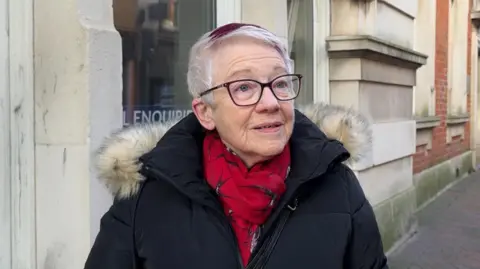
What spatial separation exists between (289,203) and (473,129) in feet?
46.4

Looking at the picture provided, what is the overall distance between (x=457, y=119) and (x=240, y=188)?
37.8ft

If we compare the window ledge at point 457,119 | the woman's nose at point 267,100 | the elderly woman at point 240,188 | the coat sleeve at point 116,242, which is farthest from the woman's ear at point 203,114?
the window ledge at point 457,119

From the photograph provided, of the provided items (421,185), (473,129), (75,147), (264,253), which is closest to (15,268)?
(75,147)

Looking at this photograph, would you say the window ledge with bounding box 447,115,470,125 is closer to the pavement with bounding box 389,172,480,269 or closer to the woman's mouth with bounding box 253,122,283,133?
the pavement with bounding box 389,172,480,269

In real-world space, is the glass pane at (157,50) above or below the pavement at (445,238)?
above

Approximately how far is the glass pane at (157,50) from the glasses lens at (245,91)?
2.09 metres

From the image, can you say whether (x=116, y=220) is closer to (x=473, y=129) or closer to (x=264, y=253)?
(x=264, y=253)

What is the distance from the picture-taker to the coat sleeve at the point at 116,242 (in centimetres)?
200

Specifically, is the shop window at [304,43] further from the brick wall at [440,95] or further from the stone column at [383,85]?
the brick wall at [440,95]

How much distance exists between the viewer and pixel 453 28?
13.5m

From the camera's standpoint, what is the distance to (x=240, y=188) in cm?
199

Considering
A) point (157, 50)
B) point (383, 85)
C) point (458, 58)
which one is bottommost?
point (383, 85)

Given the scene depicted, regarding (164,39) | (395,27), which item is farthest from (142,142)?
(395,27)

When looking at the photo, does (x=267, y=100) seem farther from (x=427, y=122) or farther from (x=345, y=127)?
(x=427, y=122)
